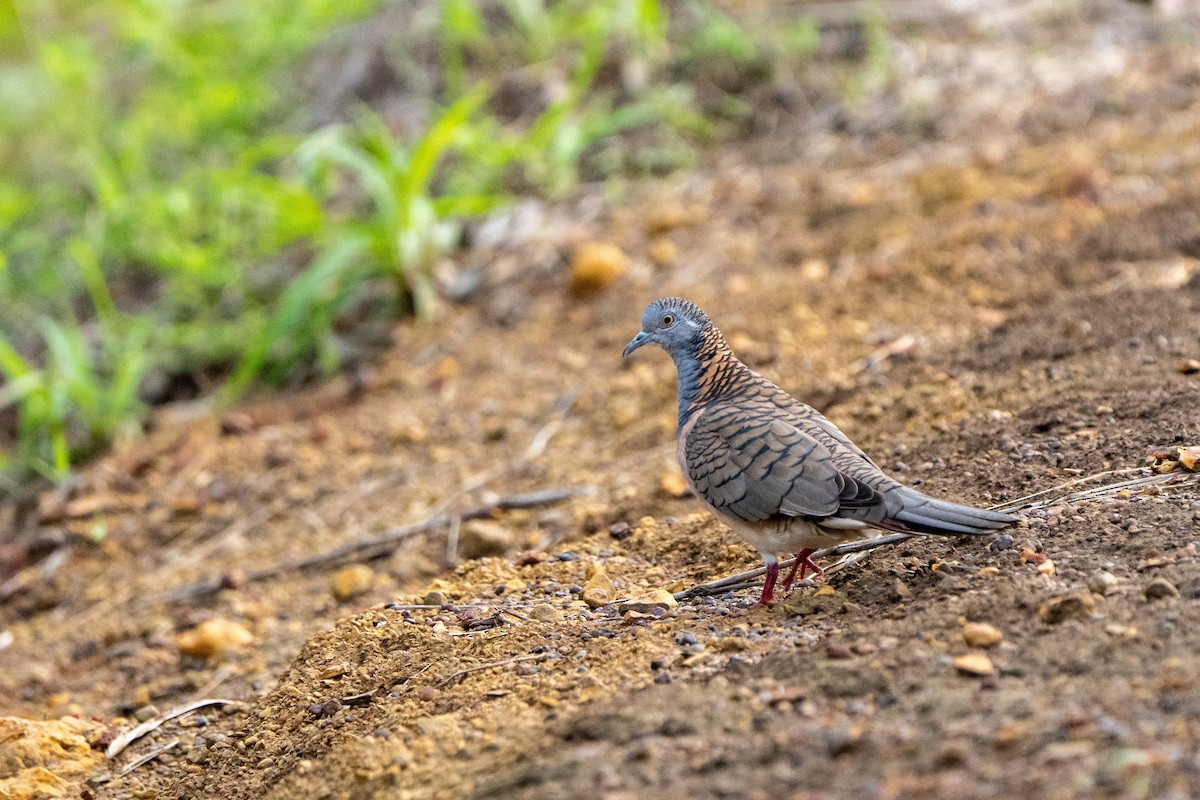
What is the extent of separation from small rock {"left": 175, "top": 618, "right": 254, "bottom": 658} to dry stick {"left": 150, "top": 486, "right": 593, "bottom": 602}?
0.50 metres

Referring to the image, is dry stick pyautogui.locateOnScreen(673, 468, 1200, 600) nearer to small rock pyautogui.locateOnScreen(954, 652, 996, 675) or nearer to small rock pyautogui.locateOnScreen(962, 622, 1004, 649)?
small rock pyautogui.locateOnScreen(962, 622, 1004, 649)

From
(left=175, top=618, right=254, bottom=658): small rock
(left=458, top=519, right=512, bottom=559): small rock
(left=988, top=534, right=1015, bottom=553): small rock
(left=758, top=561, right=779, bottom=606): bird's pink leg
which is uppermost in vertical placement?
(left=988, top=534, right=1015, bottom=553): small rock

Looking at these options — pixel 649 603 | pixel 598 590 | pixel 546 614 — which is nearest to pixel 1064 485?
pixel 649 603

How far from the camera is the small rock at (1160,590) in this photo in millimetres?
2664

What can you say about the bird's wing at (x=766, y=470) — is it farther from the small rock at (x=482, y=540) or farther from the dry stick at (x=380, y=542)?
the dry stick at (x=380, y=542)

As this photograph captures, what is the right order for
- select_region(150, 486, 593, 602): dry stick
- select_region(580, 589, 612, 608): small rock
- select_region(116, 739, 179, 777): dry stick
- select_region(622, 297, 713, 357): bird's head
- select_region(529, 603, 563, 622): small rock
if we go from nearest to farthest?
select_region(529, 603, 563, 622): small rock, select_region(580, 589, 612, 608): small rock, select_region(116, 739, 179, 777): dry stick, select_region(622, 297, 713, 357): bird's head, select_region(150, 486, 593, 602): dry stick

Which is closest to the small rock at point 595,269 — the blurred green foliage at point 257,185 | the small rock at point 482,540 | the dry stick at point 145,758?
the blurred green foliage at point 257,185

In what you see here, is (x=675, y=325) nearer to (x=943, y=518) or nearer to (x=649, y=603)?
(x=649, y=603)

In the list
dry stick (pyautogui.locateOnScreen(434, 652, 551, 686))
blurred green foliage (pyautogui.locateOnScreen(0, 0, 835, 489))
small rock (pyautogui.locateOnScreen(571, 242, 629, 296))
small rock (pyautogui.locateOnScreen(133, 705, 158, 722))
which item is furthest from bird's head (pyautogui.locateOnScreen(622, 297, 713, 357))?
blurred green foliage (pyautogui.locateOnScreen(0, 0, 835, 489))

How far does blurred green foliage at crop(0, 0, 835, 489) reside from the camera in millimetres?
6473

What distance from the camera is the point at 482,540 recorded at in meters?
4.54

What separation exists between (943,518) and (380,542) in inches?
104

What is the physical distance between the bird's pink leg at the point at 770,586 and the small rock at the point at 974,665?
2.45 ft

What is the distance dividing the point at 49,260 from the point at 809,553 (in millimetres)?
6449
